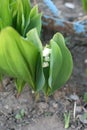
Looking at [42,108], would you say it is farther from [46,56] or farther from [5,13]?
[5,13]

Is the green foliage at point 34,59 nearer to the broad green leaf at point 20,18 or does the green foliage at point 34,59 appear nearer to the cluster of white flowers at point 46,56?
the cluster of white flowers at point 46,56

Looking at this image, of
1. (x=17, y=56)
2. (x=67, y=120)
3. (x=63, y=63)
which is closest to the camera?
(x=17, y=56)

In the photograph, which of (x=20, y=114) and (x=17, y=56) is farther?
(x=20, y=114)

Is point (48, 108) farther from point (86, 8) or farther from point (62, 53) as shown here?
point (86, 8)

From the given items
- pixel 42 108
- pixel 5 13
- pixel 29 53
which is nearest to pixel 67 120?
pixel 42 108

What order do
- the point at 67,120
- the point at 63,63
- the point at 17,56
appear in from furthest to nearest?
1. the point at 67,120
2. the point at 63,63
3. the point at 17,56

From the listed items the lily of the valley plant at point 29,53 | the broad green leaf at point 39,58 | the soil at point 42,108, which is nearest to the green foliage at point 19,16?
the lily of the valley plant at point 29,53

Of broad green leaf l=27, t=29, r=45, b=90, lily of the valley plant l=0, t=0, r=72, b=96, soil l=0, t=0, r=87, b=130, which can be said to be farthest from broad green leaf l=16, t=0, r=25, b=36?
soil l=0, t=0, r=87, b=130

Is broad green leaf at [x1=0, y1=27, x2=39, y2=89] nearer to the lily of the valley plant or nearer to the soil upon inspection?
the lily of the valley plant
